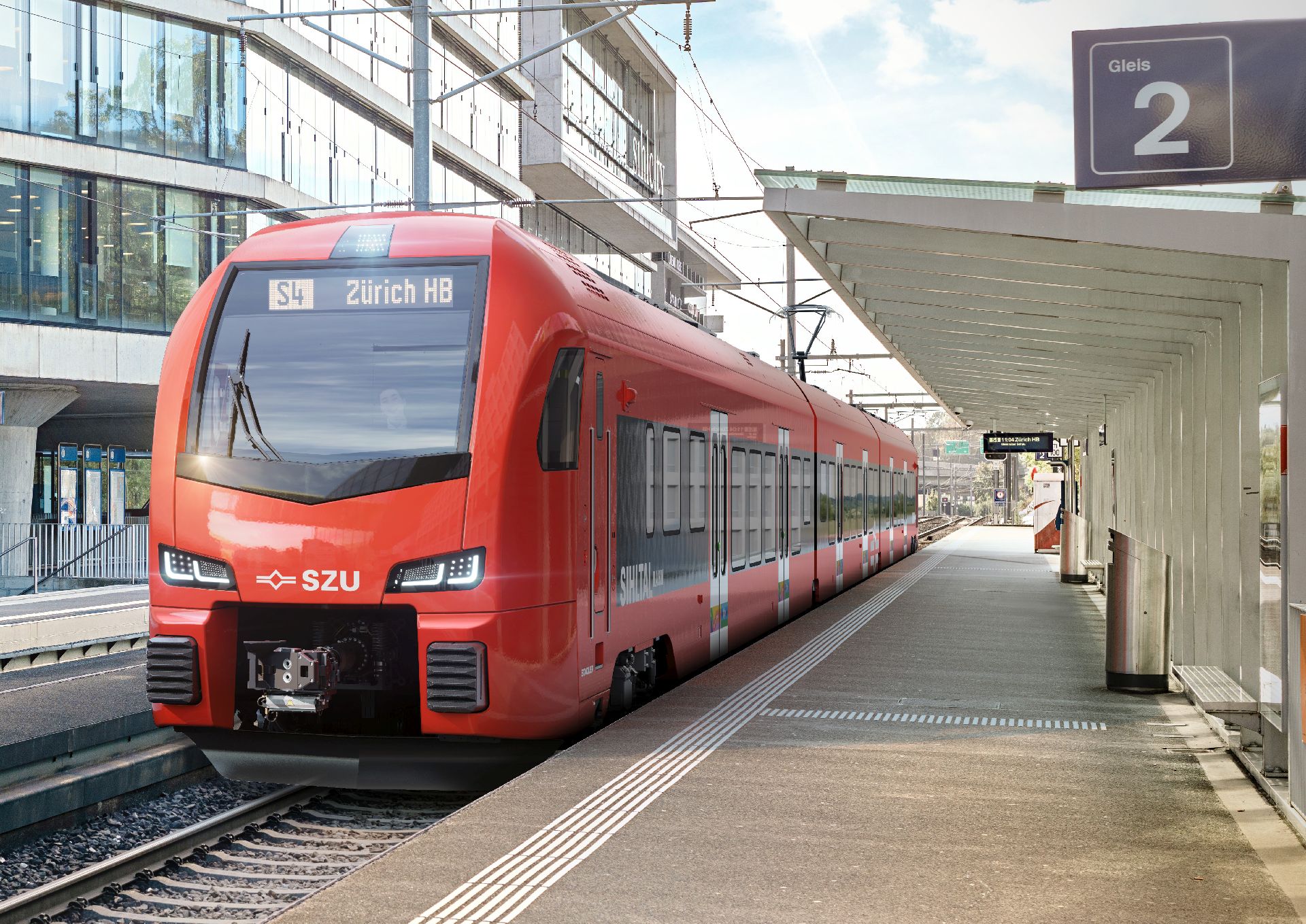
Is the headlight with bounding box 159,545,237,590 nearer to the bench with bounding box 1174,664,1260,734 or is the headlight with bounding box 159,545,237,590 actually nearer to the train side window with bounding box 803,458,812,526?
the bench with bounding box 1174,664,1260,734

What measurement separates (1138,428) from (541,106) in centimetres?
2972

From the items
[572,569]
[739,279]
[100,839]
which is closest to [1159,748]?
[572,569]

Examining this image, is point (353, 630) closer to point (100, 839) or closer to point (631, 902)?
point (100, 839)

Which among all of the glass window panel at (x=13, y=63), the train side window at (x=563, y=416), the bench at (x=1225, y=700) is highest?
the glass window panel at (x=13, y=63)

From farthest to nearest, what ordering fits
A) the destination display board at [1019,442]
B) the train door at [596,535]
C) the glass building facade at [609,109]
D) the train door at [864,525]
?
the glass building facade at [609,109] < the destination display board at [1019,442] < the train door at [864,525] < the train door at [596,535]

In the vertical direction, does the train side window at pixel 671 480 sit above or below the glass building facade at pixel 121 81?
below

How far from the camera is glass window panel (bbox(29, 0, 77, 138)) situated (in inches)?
1073

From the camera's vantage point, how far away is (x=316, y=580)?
25.3ft

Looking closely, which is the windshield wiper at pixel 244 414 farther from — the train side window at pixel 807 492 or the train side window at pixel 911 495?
the train side window at pixel 911 495

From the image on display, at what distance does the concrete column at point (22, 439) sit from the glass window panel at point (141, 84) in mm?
5180

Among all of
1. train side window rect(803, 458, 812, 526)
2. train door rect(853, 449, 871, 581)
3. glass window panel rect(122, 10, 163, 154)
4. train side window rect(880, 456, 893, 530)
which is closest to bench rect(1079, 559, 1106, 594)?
train door rect(853, 449, 871, 581)

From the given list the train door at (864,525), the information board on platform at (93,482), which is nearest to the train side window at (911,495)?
the train door at (864,525)

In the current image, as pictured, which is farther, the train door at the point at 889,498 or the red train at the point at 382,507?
the train door at the point at 889,498

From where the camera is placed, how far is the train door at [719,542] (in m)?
12.2
